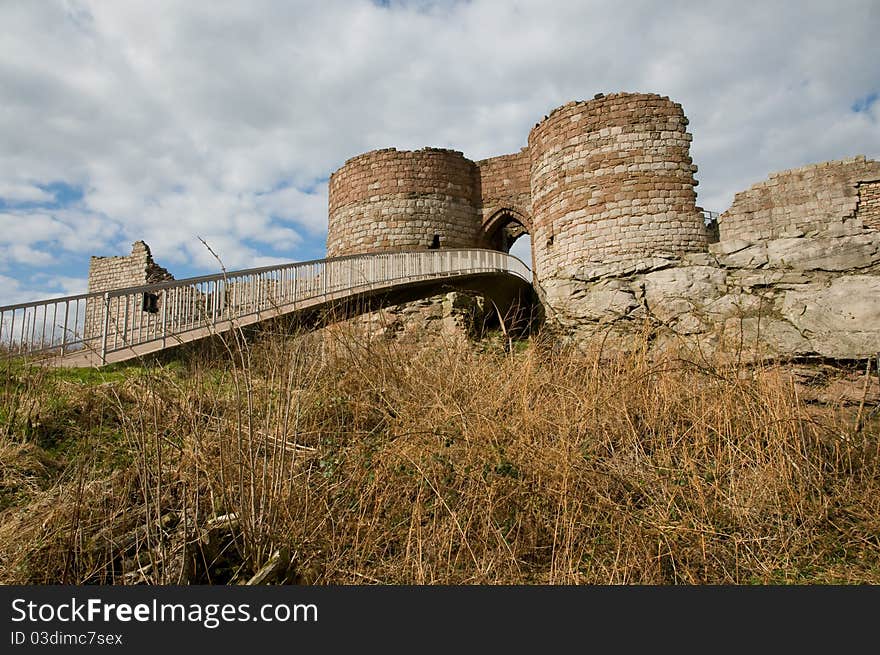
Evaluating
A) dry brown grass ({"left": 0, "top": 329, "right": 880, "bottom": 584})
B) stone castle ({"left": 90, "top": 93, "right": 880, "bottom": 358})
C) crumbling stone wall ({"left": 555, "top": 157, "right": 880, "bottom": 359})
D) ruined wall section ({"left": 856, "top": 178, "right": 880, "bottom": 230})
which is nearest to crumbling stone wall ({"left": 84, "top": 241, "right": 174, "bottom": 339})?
stone castle ({"left": 90, "top": 93, "right": 880, "bottom": 358})

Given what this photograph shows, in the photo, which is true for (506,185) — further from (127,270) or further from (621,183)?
(127,270)

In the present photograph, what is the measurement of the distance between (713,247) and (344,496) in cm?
1077

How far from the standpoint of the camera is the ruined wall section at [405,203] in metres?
14.5

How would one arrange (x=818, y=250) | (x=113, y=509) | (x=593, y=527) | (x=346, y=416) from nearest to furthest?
(x=113, y=509) < (x=593, y=527) < (x=346, y=416) < (x=818, y=250)

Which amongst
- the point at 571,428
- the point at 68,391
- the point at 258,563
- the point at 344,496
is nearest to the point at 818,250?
the point at 571,428

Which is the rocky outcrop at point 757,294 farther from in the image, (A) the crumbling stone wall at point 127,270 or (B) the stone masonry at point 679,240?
(A) the crumbling stone wall at point 127,270

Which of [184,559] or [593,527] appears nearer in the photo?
[184,559]

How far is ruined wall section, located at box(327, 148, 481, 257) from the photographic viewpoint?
14477mm

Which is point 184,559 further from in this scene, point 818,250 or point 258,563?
point 818,250

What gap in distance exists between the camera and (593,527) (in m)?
2.82

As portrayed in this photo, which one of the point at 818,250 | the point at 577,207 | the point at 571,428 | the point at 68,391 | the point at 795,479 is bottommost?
the point at 795,479

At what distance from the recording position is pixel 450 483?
118 inches

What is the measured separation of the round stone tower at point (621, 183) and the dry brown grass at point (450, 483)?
7.74m

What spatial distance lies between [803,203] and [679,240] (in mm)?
2534
